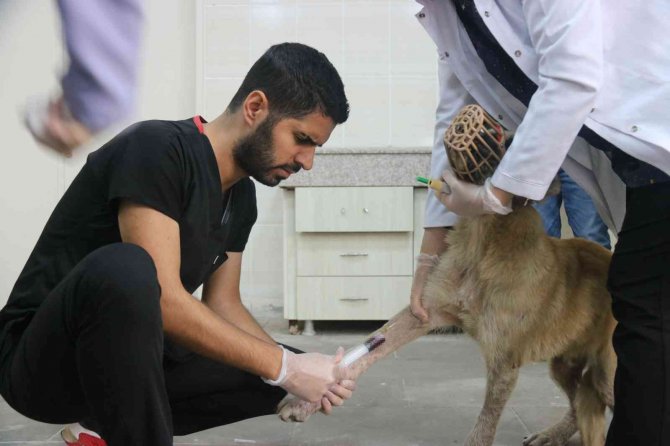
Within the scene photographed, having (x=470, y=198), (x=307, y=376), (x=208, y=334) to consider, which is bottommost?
(x=307, y=376)

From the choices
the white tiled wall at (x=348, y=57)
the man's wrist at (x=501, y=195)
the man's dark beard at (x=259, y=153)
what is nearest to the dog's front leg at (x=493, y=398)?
the man's wrist at (x=501, y=195)

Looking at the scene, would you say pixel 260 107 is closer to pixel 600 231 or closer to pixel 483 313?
pixel 483 313

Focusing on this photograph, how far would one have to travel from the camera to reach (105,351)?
1.49 meters

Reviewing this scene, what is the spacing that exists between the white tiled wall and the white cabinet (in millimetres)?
666

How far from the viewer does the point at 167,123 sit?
1.76m

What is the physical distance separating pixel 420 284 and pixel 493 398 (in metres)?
0.38

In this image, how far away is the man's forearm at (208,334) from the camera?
1604 mm

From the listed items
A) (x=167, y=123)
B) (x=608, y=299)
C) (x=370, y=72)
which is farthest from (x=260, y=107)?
(x=370, y=72)

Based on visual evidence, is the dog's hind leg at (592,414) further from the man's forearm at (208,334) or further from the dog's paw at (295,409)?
the man's forearm at (208,334)

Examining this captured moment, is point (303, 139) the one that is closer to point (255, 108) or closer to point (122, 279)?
point (255, 108)

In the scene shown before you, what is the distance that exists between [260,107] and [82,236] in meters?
0.49

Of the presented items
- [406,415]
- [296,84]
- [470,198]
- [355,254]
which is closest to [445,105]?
[470,198]

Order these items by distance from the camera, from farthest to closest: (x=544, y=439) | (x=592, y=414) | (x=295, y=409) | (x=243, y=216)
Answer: (x=544, y=439), (x=592, y=414), (x=243, y=216), (x=295, y=409)

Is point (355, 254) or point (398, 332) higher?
point (398, 332)
